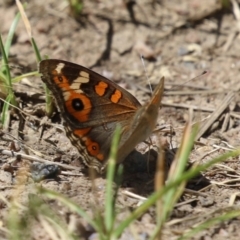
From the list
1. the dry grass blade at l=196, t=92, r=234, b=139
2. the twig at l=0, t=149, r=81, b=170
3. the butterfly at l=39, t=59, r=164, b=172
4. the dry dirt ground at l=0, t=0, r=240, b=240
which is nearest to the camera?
the dry dirt ground at l=0, t=0, r=240, b=240

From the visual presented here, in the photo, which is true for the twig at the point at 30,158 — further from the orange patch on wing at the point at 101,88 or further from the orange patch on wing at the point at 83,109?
the orange patch on wing at the point at 101,88

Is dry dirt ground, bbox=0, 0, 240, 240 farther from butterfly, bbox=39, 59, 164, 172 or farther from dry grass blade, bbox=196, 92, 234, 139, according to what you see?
butterfly, bbox=39, 59, 164, 172

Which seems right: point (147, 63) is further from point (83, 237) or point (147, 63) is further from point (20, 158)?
point (83, 237)

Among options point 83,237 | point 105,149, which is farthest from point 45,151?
point 83,237

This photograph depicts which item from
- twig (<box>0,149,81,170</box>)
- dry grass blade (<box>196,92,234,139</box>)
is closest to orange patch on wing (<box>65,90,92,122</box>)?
twig (<box>0,149,81,170</box>)

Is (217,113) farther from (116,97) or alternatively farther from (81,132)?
(81,132)

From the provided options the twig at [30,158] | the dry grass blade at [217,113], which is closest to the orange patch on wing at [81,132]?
the twig at [30,158]
